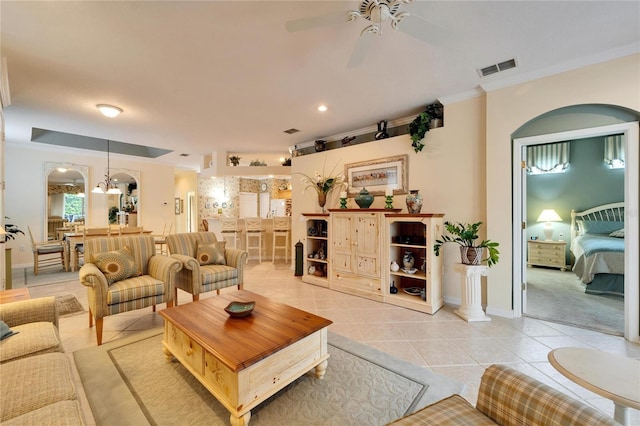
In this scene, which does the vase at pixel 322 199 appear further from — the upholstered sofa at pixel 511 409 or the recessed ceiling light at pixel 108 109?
the upholstered sofa at pixel 511 409

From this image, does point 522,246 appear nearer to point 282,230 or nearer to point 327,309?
point 327,309

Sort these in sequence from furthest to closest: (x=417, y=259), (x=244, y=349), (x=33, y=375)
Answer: (x=417, y=259), (x=244, y=349), (x=33, y=375)

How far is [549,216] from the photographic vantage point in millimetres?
5477

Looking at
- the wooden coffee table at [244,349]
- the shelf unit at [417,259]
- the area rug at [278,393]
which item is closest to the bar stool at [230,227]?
the shelf unit at [417,259]

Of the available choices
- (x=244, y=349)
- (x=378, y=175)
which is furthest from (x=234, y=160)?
(x=244, y=349)

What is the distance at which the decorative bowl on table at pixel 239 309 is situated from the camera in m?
2.03

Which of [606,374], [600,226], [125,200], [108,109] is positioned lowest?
[606,374]

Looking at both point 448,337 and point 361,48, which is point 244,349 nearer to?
point 448,337

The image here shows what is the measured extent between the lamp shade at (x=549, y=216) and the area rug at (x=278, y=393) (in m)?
5.31

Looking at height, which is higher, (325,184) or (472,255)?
(325,184)

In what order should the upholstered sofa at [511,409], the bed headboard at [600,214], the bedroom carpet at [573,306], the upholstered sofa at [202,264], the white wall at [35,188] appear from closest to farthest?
the upholstered sofa at [511,409] < the bedroom carpet at [573,306] < the upholstered sofa at [202,264] < the bed headboard at [600,214] < the white wall at [35,188]

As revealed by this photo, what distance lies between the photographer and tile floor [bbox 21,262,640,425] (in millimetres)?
2092

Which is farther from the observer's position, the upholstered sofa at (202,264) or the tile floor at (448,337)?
the upholstered sofa at (202,264)

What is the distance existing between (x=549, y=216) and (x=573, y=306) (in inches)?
111
